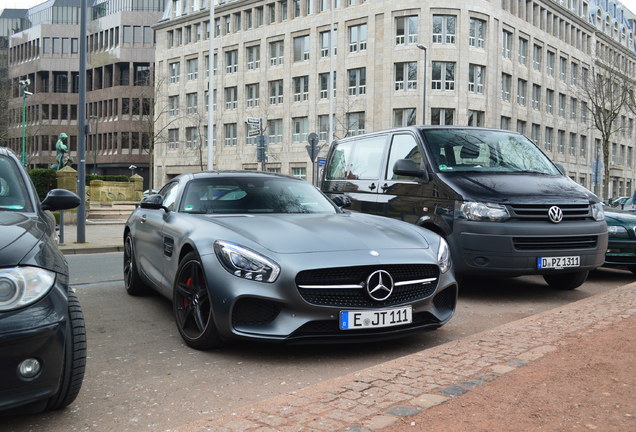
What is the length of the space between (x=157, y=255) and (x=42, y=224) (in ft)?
7.47

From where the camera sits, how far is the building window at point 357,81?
5109 centimetres

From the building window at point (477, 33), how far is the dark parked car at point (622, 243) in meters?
42.5

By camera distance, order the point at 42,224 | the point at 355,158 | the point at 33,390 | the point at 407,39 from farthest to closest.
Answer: the point at 407,39, the point at 355,158, the point at 42,224, the point at 33,390

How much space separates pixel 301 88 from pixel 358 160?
47.2 m

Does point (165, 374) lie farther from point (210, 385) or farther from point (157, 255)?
point (157, 255)

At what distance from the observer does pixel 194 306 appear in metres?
5.02

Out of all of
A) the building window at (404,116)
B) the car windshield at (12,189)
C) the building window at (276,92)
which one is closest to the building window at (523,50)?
the building window at (404,116)

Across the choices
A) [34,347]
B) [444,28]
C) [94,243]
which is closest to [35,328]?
[34,347]

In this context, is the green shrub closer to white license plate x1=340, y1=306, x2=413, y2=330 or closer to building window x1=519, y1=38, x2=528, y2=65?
white license plate x1=340, y1=306, x2=413, y2=330

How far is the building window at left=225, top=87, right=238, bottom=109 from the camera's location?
6078cm

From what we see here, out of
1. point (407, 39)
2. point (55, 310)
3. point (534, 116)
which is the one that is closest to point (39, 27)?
point (407, 39)

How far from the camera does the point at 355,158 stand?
9.44 meters

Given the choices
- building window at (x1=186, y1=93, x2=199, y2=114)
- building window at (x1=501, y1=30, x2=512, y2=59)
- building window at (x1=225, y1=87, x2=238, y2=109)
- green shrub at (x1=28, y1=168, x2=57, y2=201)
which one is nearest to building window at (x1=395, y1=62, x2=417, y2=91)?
building window at (x1=501, y1=30, x2=512, y2=59)

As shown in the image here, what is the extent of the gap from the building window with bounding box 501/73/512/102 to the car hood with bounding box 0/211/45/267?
171 feet
